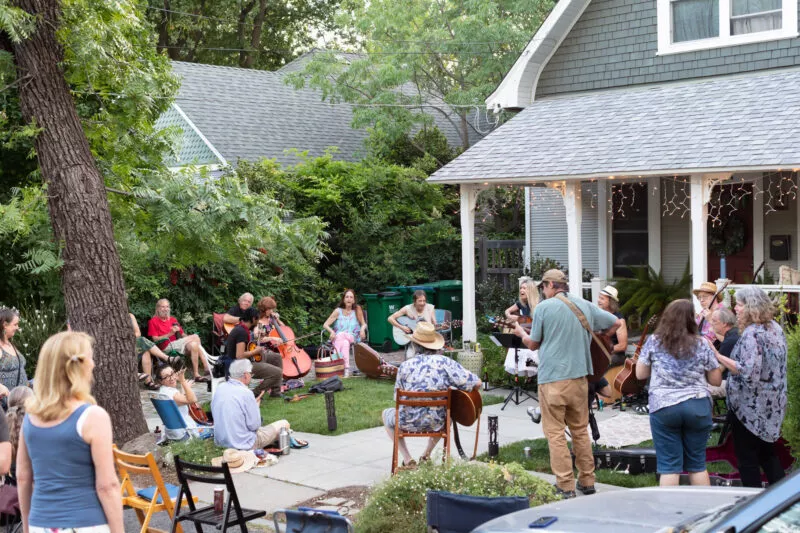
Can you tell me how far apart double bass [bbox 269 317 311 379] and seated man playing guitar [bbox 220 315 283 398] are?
0.36 meters

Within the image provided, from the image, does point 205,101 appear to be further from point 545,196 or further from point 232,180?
point 232,180

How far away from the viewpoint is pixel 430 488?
637cm

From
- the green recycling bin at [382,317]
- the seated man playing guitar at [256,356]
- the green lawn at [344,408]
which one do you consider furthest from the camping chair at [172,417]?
the green recycling bin at [382,317]

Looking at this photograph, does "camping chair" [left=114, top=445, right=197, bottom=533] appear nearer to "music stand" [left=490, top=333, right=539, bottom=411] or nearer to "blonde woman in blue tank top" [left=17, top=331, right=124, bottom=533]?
"blonde woman in blue tank top" [left=17, top=331, right=124, bottom=533]

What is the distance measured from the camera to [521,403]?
40.5 feet

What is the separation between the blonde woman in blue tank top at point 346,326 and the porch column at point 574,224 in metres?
→ 3.43

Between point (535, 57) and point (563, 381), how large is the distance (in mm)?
10296

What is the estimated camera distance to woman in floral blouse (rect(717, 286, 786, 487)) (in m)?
6.91

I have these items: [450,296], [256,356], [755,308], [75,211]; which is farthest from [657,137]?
[75,211]

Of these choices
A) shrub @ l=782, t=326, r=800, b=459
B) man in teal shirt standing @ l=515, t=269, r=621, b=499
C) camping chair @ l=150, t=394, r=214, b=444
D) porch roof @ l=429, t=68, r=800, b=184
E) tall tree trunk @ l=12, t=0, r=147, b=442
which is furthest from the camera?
porch roof @ l=429, t=68, r=800, b=184

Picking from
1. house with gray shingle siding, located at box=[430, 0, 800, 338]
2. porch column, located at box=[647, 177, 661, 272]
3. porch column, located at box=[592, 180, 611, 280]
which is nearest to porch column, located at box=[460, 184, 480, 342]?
house with gray shingle siding, located at box=[430, 0, 800, 338]

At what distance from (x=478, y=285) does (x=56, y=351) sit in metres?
14.2

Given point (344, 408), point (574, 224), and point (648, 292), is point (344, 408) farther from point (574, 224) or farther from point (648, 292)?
point (648, 292)

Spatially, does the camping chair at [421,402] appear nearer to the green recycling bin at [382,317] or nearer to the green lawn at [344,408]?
the green lawn at [344,408]
